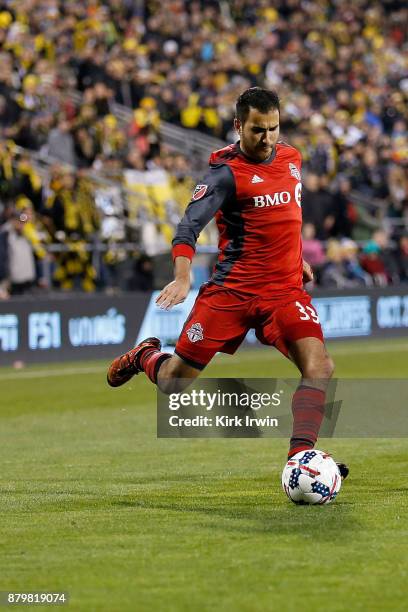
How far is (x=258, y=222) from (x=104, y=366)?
12568mm

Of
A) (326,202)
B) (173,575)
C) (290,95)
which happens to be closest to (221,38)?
(290,95)

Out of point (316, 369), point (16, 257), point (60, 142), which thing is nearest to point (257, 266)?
point (316, 369)

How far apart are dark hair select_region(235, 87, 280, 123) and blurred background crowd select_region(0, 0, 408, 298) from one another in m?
12.3

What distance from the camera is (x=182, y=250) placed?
792cm

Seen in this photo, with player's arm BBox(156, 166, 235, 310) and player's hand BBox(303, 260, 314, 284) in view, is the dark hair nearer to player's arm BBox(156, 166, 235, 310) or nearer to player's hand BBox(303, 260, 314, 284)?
player's arm BBox(156, 166, 235, 310)

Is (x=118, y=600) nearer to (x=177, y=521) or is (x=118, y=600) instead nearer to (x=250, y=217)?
(x=177, y=521)

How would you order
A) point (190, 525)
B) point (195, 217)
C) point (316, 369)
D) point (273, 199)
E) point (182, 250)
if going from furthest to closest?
point (273, 199), point (316, 369), point (195, 217), point (182, 250), point (190, 525)

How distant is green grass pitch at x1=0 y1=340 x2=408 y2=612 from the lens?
5648 mm

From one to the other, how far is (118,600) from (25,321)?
15106 millimetres

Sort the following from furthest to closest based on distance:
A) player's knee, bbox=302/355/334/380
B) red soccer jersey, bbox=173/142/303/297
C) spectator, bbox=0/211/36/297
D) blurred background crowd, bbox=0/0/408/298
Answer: blurred background crowd, bbox=0/0/408/298
spectator, bbox=0/211/36/297
red soccer jersey, bbox=173/142/303/297
player's knee, bbox=302/355/334/380

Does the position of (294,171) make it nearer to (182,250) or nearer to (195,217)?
(195,217)

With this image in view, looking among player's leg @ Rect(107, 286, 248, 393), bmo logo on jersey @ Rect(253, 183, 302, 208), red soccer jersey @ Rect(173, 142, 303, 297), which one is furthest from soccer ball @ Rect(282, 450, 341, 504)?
Result: bmo logo on jersey @ Rect(253, 183, 302, 208)

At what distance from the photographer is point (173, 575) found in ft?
19.5

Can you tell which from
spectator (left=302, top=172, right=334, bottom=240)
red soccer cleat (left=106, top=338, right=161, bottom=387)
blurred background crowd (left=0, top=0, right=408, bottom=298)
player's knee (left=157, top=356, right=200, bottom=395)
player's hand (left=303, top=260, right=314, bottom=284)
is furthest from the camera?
spectator (left=302, top=172, right=334, bottom=240)
